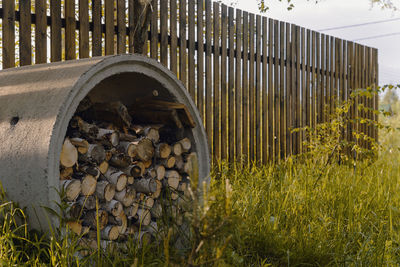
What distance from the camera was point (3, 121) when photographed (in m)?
2.03

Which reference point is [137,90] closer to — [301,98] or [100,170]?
[100,170]

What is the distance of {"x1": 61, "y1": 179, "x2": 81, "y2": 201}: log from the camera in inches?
79.9

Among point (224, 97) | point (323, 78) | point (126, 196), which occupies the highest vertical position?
point (323, 78)

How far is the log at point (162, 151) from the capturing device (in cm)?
260

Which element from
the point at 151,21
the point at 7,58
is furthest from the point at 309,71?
the point at 7,58

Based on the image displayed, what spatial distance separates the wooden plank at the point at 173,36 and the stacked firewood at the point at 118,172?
4.19ft

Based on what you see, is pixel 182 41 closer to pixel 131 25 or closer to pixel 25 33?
pixel 131 25

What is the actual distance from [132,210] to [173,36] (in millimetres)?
2047

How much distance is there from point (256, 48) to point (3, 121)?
3.51 meters

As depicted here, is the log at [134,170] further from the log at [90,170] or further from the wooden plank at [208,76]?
the wooden plank at [208,76]

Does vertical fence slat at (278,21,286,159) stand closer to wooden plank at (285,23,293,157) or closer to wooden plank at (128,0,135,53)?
wooden plank at (285,23,293,157)

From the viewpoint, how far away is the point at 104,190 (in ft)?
7.39

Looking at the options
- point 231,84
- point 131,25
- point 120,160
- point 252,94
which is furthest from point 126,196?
point 252,94

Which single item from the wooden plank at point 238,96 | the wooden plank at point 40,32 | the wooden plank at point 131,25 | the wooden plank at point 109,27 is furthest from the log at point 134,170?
the wooden plank at point 238,96
